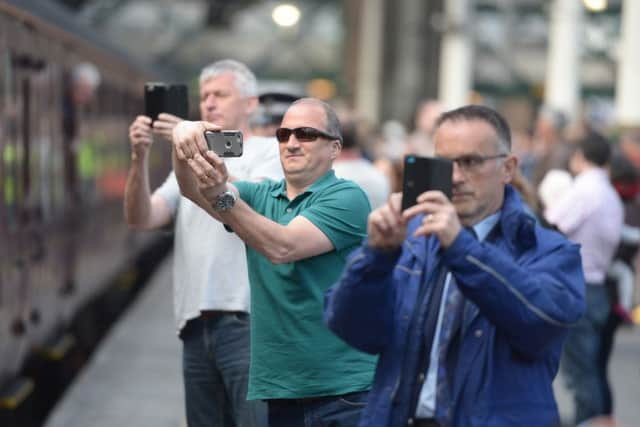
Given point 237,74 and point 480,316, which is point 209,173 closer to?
point 480,316

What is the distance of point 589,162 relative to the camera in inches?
281

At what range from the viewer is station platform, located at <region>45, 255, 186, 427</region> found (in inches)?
320

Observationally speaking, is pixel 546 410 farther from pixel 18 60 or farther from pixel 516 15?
pixel 516 15

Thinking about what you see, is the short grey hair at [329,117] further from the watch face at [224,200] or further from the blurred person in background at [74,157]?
the blurred person in background at [74,157]

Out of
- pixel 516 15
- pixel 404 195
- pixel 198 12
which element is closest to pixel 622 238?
pixel 404 195

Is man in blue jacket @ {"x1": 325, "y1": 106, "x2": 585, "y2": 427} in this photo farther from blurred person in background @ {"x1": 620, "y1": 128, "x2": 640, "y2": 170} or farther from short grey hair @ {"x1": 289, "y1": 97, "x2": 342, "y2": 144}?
blurred person in background @ {"x1": 620, "y1": 128, "x2": 640, "y2": 170}

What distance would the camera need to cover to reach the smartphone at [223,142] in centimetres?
361

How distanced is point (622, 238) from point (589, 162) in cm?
65

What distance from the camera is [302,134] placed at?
3859 mm

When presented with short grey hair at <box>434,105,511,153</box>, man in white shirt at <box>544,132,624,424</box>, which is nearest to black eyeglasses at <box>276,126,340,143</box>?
short grey hair at <box>434,105,511,153</box>

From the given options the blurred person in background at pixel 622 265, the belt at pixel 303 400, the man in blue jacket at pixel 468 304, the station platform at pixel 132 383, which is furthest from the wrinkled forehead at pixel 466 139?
the station platform at pixel 132 383

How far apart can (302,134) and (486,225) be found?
31.4 inches

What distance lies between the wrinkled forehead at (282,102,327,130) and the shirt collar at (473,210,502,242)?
0.77 m

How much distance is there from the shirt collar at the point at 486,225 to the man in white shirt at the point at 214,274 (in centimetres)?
152
